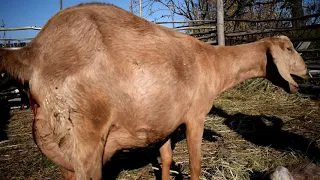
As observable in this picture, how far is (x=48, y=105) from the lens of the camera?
1.94 metres

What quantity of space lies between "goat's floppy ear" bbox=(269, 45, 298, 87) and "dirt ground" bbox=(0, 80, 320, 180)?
1.10 meters

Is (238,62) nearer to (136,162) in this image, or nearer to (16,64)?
(136,162)

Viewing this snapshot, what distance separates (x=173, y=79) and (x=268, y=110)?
13.5ft

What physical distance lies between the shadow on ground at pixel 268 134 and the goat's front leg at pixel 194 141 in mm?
743

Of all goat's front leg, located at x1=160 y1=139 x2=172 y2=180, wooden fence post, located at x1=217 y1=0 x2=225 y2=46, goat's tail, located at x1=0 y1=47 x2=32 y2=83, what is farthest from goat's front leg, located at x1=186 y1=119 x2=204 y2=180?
wooden fence post, located at x1=217 y1=0 x2=225 y2=46

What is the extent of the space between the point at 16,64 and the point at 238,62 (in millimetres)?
2618

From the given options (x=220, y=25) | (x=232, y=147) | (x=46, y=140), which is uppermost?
(x=220, y=25)

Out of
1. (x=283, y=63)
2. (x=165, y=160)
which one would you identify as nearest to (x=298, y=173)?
(x=283, y=63)

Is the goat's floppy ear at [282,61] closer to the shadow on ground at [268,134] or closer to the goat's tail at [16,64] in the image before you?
the shadow on ground at [268,134]

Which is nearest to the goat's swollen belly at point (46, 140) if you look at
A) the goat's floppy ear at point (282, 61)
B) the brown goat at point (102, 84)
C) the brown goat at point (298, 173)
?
the brown goat at point (102, 84)

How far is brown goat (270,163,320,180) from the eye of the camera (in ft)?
8.09

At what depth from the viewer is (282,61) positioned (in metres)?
3.29

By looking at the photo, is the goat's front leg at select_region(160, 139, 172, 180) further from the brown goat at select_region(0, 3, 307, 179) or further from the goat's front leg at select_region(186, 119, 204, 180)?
the brown goat at select_region(0, 3, 307, 179)

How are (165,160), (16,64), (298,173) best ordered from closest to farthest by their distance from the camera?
(16,64) → (298,173) → (165,160)
